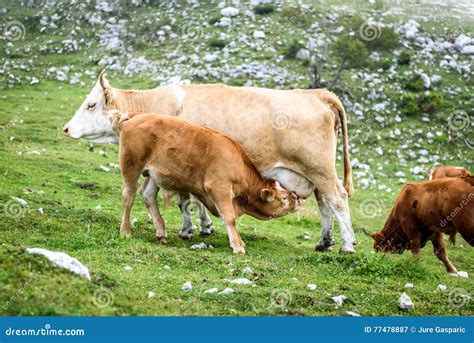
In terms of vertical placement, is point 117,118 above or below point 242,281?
below

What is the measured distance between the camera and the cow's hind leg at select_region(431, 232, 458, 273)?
1335cm

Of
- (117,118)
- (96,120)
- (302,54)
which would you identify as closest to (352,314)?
(117,118)

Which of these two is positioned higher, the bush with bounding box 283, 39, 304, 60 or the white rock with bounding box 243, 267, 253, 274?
the white rock with bounding box 243, 267, 253, 274

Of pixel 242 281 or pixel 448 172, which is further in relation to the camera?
pixel 448 172

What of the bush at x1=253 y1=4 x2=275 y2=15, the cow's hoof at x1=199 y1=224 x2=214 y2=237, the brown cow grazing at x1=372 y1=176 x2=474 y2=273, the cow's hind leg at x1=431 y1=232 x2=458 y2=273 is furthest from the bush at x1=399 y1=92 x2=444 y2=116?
the cow's hoof at x1=199 y1=224 x2=214 y2=237

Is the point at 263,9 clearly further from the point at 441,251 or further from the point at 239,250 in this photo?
the point at 239,250

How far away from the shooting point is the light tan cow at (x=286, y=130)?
12.4 meters

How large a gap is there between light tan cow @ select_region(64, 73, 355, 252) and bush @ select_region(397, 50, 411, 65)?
17.9 meters

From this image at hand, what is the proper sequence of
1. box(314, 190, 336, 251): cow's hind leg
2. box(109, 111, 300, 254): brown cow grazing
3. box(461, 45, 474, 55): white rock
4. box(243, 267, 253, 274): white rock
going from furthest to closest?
box(461, 45, 474, 55): white rock < box(314, 190, 336, 251): cow's hind leg < box(109, 111, 300, 254): brown cow grazing < box(243, 267, 253, 274): white rock

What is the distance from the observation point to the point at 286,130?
40.5 feet

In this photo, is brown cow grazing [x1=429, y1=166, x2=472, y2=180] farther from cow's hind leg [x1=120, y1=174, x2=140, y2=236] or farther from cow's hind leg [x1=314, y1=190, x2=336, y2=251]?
cow's hind leg [x1=120, y1=174, x2=140, y2=236]

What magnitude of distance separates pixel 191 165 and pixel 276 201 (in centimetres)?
156

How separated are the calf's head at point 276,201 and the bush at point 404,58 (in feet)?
63.5

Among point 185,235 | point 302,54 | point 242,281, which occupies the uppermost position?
point 242,281
